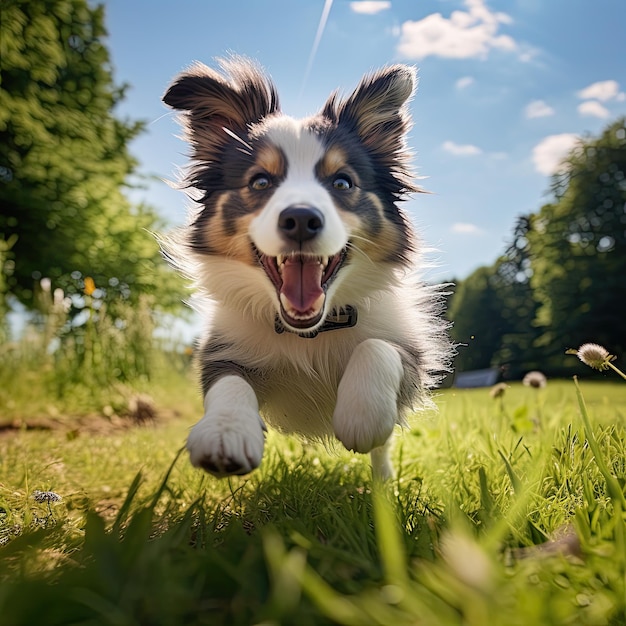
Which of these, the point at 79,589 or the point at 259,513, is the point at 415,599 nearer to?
the point at 79,589

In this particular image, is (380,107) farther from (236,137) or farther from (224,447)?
(224,447)

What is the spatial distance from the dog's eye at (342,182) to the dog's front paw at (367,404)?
0.81 m

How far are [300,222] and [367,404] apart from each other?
69 cm

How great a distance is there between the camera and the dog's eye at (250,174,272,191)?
2.55 m

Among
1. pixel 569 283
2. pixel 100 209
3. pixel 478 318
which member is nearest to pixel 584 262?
pixel 569 283

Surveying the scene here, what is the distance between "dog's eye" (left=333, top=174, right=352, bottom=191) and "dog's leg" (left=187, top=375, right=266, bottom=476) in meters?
1.10

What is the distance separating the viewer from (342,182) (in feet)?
8.46

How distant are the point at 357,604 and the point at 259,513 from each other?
1035mm

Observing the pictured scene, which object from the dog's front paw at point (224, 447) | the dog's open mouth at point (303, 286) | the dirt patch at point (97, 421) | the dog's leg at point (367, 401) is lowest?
the dirt patch at point (97, 421)

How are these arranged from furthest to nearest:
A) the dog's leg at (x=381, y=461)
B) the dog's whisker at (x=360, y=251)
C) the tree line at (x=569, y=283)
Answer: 1. the tree line at (x=569, y=283)
2. the dog's leg at (x=381, y=461)
3. the dog's whisker at (x=360, y=251)

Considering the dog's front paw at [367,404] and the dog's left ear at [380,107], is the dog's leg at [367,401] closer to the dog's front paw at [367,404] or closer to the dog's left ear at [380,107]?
the dog's front paw at [367,404]

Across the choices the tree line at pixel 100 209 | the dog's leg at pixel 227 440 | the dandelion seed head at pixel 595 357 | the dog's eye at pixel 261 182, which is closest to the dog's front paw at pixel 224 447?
the dog's leg at pixel 227 440

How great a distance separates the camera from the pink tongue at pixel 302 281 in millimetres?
2270

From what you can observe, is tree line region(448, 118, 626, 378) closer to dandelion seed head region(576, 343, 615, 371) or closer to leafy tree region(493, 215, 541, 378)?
leafy tree region(493, 215, 541, 378)
